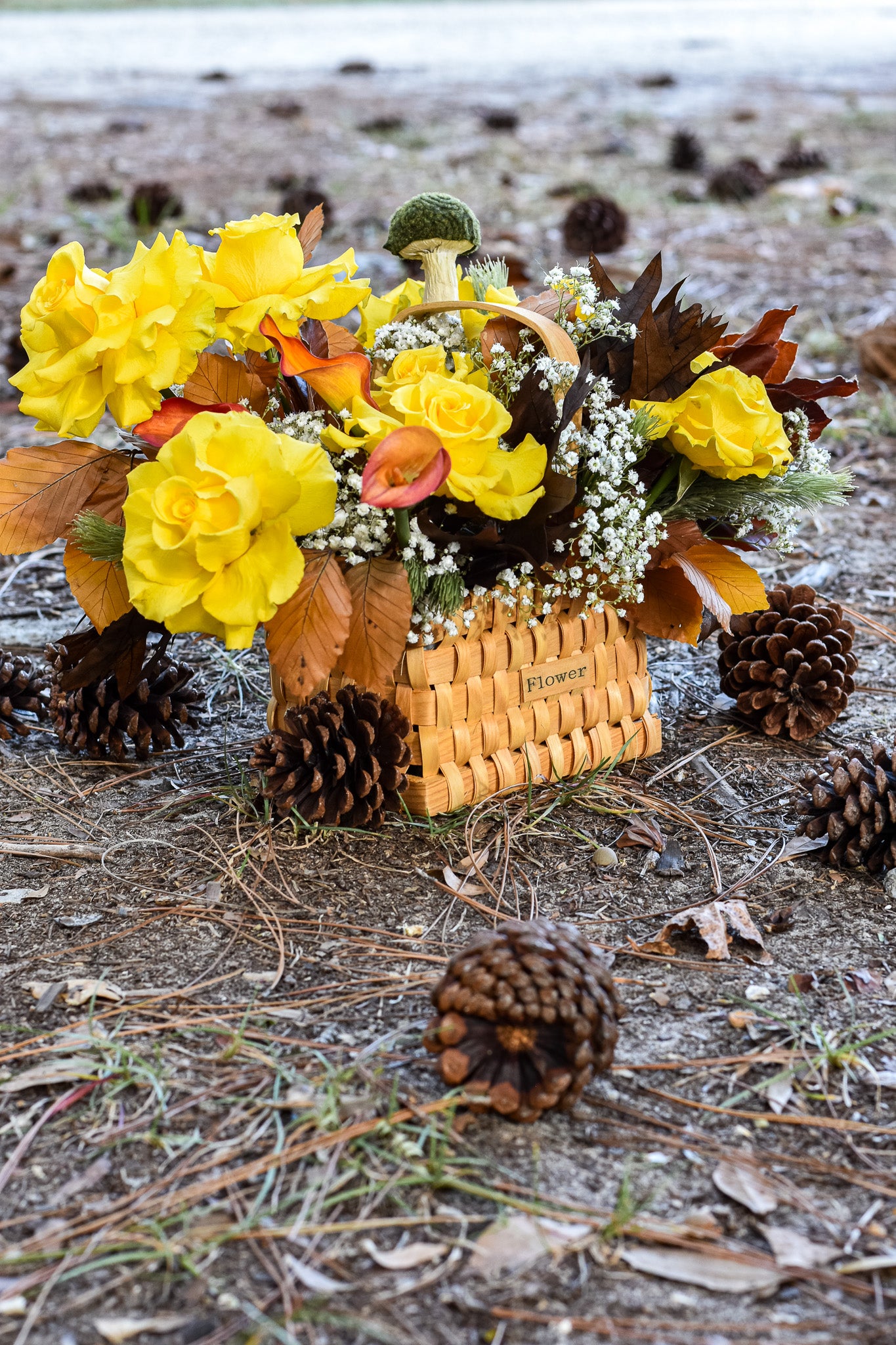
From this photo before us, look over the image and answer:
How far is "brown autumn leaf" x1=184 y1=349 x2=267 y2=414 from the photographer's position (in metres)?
1.85

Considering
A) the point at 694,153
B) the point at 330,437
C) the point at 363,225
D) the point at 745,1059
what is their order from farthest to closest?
the point at 694,153, the point at 363,225, the point at 330,437, the point at 745,1059

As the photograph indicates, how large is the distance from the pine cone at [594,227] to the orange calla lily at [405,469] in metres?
4.25

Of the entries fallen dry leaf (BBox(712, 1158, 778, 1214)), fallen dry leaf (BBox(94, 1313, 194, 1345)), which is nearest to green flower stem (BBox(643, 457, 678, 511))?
fallen dry leaf (BBox(712, 1158, 778, 1214))

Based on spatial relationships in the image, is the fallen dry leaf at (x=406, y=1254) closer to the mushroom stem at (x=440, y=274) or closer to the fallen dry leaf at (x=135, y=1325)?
the fallen dry leaf at (x=135, y=1325)

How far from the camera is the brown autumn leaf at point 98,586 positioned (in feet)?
6.13

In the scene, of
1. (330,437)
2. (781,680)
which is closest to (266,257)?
(330,437)

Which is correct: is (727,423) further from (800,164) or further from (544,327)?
(800,164)

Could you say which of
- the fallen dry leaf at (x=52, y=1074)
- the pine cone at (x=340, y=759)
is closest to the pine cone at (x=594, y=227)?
the pine cone at (x=340, y=759)

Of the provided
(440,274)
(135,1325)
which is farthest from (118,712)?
(135,1325)

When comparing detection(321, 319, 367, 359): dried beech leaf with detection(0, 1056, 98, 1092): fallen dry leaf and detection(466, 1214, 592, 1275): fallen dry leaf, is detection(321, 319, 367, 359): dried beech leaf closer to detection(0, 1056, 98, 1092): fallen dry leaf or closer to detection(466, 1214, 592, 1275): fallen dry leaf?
detection(0, 1056, 98, 1092): fallen dry leaf

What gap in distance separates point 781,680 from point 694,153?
6.51 metres

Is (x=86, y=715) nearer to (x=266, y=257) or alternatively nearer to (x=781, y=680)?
(x=266, y=257)

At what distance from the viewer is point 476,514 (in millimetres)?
1811

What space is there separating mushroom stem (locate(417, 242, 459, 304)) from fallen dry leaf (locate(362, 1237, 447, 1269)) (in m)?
1.40
